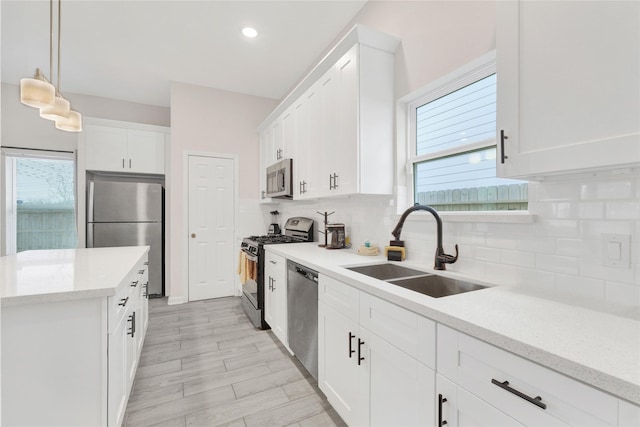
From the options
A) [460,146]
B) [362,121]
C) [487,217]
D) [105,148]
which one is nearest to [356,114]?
[362,121]

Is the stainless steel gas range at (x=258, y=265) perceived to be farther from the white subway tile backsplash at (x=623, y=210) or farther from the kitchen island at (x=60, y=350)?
the white subway tile backsplash at (x=623, y=210)

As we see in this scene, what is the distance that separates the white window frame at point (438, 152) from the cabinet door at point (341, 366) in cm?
92

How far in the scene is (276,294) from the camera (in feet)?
8.70

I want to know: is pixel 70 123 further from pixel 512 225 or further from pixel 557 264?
pixel 557 264

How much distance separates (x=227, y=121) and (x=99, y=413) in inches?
149

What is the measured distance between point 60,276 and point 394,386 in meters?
1.75

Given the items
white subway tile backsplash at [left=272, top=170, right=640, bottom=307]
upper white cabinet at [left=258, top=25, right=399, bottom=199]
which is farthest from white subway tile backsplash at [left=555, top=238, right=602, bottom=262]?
upper white cabinet at [left=258, top=25, right=399, bottom=199]

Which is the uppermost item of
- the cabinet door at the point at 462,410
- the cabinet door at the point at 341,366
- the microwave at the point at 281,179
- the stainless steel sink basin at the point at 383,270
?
the microwave at the point at 281,179

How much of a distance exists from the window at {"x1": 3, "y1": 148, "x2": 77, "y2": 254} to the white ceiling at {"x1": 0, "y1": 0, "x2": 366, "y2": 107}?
1077mm

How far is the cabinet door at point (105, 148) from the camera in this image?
3.95 meters

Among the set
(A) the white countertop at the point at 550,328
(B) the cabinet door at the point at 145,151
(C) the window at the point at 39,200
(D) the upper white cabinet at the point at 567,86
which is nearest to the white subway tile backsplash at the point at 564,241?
(A) the white countertop at the point at 550,328

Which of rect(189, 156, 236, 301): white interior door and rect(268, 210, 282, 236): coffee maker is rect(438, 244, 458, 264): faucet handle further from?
rect(189, 156, 236, 301): white interior door

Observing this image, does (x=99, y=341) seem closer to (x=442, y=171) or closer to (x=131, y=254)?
(x=131, y=254)

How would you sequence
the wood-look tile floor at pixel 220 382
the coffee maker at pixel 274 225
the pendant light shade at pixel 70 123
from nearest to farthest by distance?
the wood-look tile floor at pixel 220 382
the pendant light shade at pixel 70 123
the coffee maker at pixel 274 225
